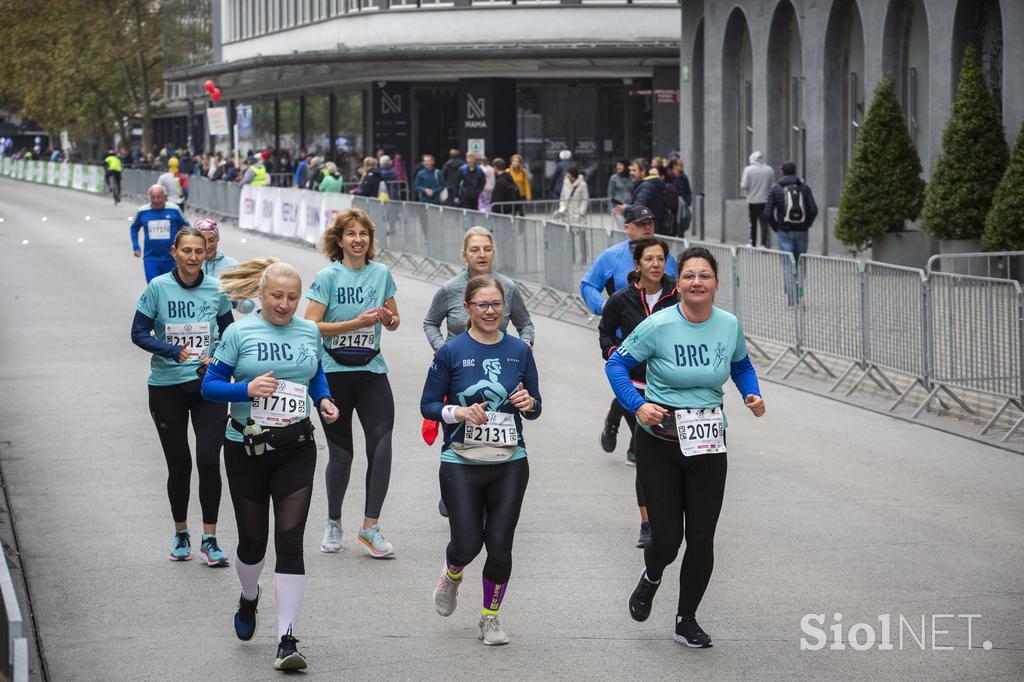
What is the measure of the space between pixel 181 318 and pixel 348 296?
91 cm

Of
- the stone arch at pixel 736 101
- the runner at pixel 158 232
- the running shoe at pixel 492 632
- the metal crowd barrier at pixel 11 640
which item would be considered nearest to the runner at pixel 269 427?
the running shoe at pixel 492 632

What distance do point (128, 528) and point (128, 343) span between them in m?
9.66

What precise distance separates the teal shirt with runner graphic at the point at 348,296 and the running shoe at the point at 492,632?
7.32 ft

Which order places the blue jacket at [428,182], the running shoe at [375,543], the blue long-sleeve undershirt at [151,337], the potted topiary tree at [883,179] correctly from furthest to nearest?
the blue jacket at [428,182]
the potted topiary tree at [883,179]
the running shoe at [375,543]
the blue long-sleeve undershirt at [151,337]

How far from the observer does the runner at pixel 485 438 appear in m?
7.43

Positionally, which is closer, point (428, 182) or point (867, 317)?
point (867, 317)

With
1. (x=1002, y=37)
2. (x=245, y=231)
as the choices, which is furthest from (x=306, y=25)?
(x=1002, y=37)

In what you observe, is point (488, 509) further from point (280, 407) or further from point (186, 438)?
point (186, 438)

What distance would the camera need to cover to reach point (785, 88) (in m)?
31.6

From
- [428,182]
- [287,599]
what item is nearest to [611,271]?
[287,599]

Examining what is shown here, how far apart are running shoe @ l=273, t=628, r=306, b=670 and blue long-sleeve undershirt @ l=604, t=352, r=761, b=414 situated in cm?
172

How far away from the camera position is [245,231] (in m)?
40.3

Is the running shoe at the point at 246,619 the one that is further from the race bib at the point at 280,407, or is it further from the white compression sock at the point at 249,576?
the race bib at the point at 280,407

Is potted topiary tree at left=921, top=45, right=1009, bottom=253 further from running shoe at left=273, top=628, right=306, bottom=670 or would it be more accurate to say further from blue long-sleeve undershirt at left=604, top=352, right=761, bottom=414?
running shoe at left=273, top=628, right=306, bottom=670
